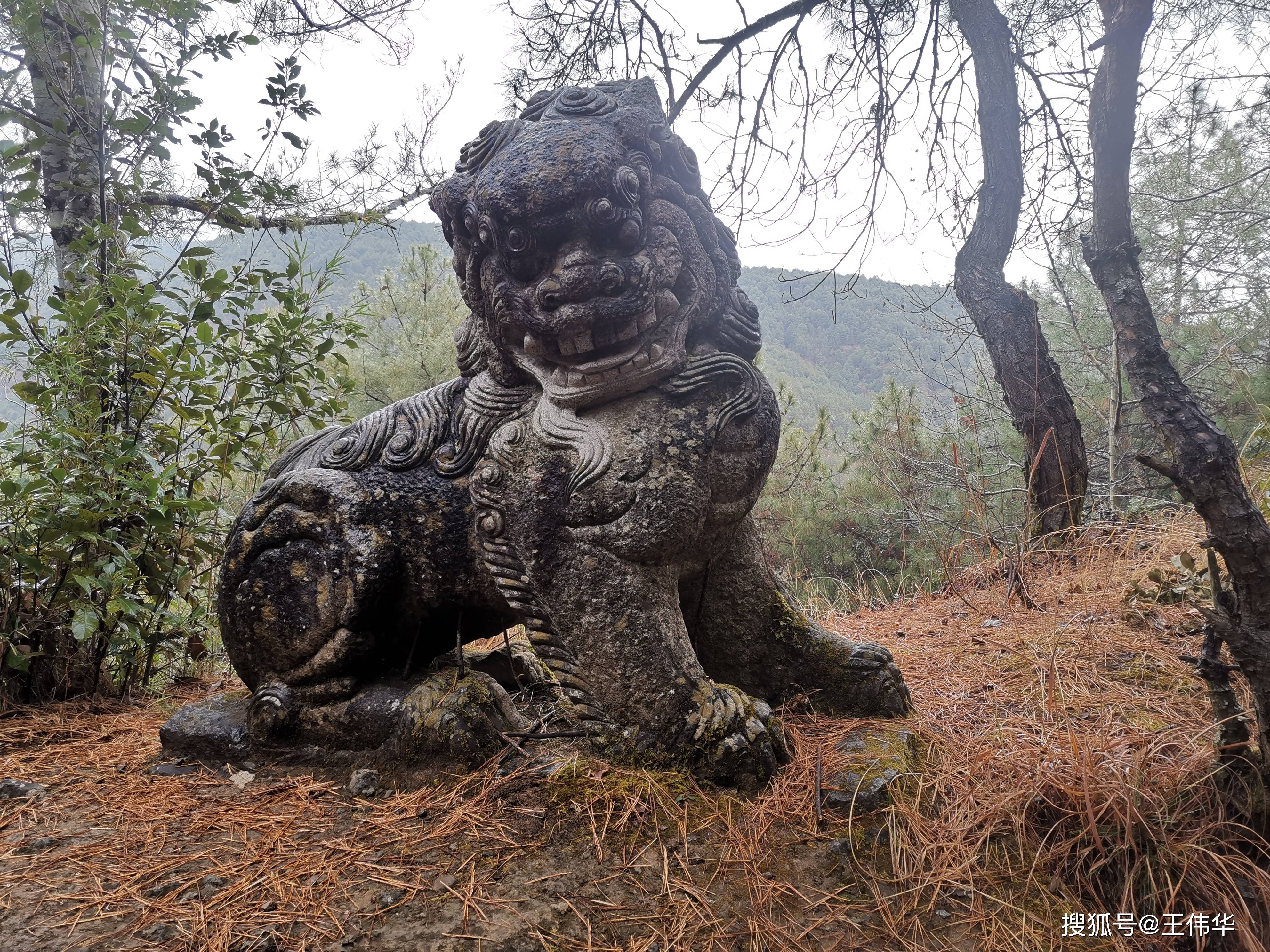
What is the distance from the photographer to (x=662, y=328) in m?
2.01

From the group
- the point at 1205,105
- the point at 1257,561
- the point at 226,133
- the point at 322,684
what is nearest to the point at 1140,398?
the point at 1257,561

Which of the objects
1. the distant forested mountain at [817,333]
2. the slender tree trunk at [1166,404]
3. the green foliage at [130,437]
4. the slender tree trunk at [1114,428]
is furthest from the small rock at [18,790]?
the distant forested mountain at [817,333]

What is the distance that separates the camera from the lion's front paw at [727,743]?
1.78m

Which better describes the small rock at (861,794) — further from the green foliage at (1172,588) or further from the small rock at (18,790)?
the small rock at (18,790)

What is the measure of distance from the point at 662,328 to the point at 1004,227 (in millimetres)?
3954

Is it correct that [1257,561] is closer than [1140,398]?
Yes

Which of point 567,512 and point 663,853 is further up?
point 567,512

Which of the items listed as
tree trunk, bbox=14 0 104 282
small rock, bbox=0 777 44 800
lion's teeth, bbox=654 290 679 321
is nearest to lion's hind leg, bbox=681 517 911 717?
lion's teeth, bbox=654 290 679 321

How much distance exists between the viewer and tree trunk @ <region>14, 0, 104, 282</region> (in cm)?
301

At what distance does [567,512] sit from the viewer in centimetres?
192

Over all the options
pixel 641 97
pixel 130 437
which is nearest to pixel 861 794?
pixel 641 97

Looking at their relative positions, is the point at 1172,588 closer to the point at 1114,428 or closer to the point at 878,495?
the point at 1114,428

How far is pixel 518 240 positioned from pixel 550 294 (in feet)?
0.56

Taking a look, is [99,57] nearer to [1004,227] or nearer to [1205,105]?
[1004,227]
